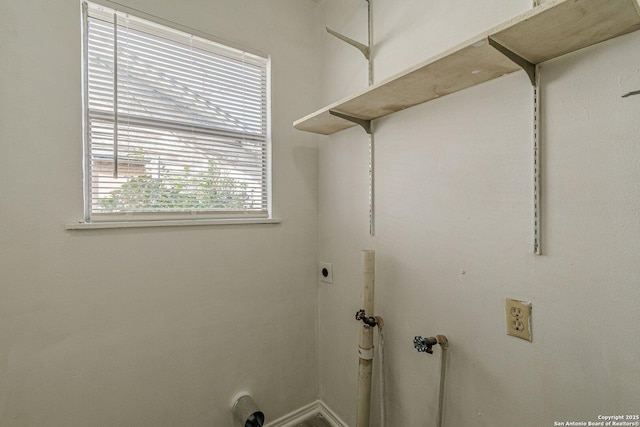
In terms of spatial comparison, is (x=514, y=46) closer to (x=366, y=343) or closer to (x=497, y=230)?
(x=497, y=230)

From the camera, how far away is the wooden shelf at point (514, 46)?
0.68 metres

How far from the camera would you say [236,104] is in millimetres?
1630

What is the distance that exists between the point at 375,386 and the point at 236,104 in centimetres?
178

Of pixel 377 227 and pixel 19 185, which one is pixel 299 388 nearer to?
pixel 377 227

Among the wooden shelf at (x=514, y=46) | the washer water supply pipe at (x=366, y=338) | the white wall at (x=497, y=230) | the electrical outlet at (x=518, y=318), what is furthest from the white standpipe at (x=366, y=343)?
the wooden shelf at (x=514, y=46)

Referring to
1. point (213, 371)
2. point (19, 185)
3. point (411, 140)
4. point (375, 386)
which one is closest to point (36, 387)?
point (213, 371)

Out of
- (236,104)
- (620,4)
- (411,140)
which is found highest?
(236,104)

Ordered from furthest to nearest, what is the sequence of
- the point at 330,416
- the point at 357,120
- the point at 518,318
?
the point at 330,416
the point at 357,120
the point at 518,318

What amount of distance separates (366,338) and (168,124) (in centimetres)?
147

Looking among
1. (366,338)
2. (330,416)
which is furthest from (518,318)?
(330,416)

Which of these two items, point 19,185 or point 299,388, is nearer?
point 19,185

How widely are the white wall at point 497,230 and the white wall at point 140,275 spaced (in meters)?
0.37

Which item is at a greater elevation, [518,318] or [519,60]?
[519,60]

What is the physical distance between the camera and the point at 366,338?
1365 millimetres
